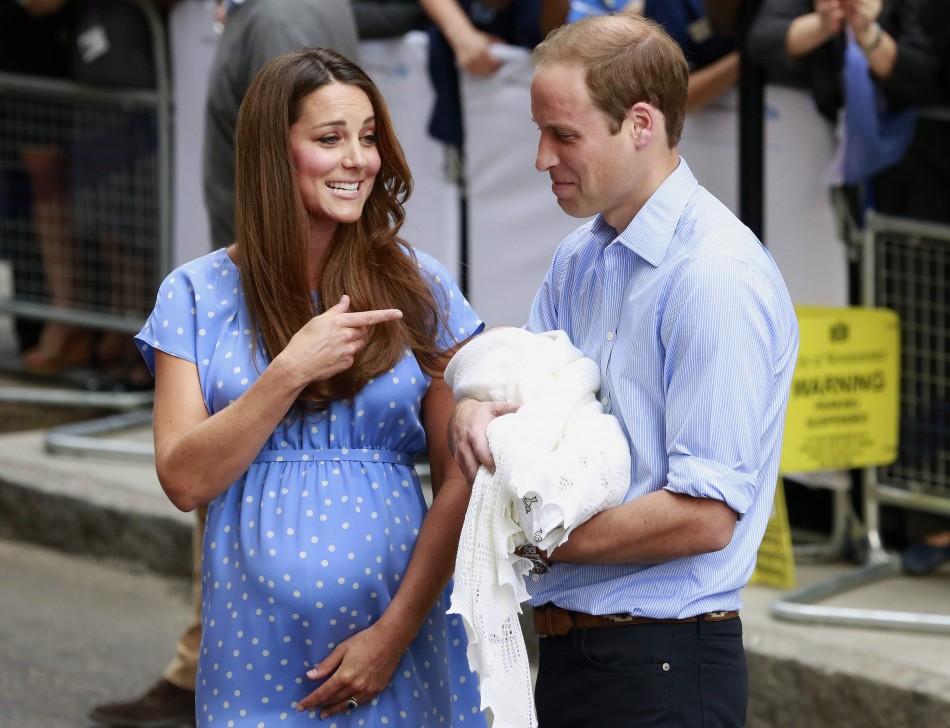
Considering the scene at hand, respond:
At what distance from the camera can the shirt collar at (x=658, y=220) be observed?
2324 millimetres

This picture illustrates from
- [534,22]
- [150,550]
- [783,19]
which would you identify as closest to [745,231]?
[783,19]

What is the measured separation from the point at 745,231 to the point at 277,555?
3.21ft

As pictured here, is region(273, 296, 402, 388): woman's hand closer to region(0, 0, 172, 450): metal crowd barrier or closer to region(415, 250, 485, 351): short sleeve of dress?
region(415, 250, 485, 351): short sleeve of dress

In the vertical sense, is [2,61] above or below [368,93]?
above

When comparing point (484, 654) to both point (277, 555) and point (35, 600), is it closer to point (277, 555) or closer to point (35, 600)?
point (277, 555)

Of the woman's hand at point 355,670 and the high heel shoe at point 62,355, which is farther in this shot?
the high heel shoe at point 62,355

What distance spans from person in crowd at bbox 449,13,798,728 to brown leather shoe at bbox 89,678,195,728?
6.67 ft

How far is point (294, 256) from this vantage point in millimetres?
2680

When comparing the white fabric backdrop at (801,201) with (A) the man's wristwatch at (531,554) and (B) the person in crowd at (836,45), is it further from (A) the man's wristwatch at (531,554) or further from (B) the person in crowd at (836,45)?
(A) the man's wristwatch at (531,554)

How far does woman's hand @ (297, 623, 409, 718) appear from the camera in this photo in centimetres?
260

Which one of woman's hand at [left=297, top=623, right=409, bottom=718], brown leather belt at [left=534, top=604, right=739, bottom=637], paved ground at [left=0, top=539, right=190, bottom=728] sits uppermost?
brown leather belt at [left=534, top=604, right=739, bottom=637]

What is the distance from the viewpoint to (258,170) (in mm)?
2682

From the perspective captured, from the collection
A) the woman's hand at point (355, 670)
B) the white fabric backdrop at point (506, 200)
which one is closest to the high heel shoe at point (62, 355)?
the white fabric backdrop at point (506, 200)

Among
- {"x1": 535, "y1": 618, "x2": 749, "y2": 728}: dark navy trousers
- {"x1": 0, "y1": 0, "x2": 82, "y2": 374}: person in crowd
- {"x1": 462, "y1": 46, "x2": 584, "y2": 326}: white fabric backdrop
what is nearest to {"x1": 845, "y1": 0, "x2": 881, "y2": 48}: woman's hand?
{"x1": 462, "y1": 46, "x2": 584, "y2": 326}: white fabric backdrop
